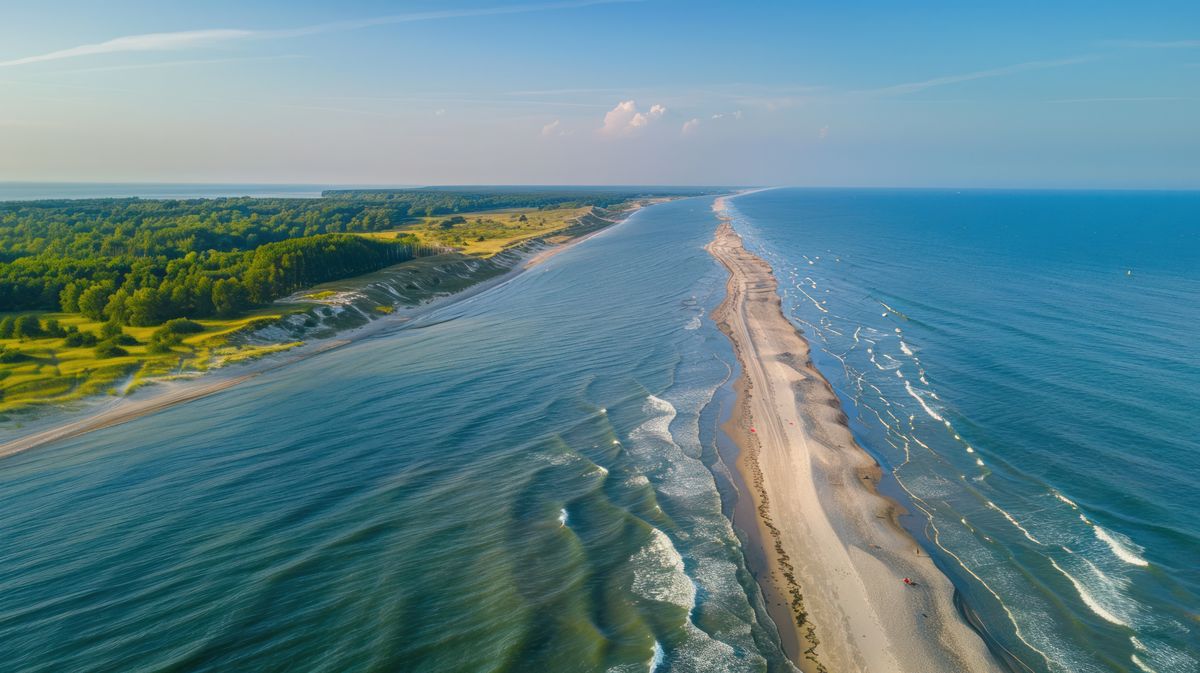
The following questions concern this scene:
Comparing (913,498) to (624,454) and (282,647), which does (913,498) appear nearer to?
(624,454)

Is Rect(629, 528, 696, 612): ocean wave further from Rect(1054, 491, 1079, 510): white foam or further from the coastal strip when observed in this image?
Rect(1054, 491, 1079, 510): white foam

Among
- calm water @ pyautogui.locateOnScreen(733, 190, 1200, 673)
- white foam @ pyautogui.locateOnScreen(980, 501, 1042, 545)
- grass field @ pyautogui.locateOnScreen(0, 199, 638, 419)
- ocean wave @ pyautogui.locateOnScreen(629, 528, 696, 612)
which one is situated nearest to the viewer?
calm water @ pyautogui.locateOnScreen(733, 190, 1200, 673)

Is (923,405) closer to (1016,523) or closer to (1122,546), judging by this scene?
(1016,523)

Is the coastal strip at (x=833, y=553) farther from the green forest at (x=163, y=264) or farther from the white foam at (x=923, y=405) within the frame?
the green forest at (x=163, y=264)

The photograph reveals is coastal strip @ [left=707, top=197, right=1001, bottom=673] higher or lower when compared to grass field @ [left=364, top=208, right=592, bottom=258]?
lower

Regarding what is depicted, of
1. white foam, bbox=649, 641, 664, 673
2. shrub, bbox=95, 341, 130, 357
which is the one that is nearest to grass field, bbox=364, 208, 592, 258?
shrub, bbox=95, 341, 130, 357

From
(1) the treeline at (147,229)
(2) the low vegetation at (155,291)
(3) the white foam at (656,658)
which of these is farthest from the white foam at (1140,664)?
(1) the treeline at (147,229)

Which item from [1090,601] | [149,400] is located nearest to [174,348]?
[149,400]

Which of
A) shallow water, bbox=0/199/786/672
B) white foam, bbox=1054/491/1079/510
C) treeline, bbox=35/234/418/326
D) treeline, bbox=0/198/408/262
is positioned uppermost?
treeline, bbox=0/198/408/262
